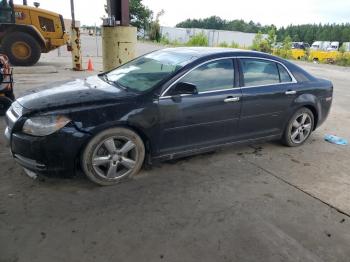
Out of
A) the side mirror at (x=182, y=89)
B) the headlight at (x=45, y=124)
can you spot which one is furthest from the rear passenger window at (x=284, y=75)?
the headlight at (x=45, y=124)

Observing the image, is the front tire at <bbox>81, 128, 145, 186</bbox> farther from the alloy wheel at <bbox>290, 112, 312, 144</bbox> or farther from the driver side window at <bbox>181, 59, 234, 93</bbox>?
the alloy wheel at <bbox>290, 112, 312, 144</bbox>

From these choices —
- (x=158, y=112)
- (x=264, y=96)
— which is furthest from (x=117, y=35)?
(x=158, y=112)

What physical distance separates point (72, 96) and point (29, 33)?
Answer: 10.6m

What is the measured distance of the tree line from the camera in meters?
72.6

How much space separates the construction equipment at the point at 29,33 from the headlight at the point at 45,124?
948 cm

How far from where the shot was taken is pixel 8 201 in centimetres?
336

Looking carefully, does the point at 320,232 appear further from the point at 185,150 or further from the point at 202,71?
the point at 202,71

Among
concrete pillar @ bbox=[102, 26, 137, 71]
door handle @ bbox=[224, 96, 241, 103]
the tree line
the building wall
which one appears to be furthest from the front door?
the building wall

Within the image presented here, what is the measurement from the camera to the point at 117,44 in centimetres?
795

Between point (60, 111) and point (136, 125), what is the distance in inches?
31.9

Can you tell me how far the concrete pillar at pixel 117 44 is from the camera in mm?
7910

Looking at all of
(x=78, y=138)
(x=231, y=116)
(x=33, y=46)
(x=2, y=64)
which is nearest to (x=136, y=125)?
(x=78, y=138)

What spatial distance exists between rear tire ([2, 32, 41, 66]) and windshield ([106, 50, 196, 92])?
364 inches

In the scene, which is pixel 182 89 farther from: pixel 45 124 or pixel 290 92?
pixel 290 92
